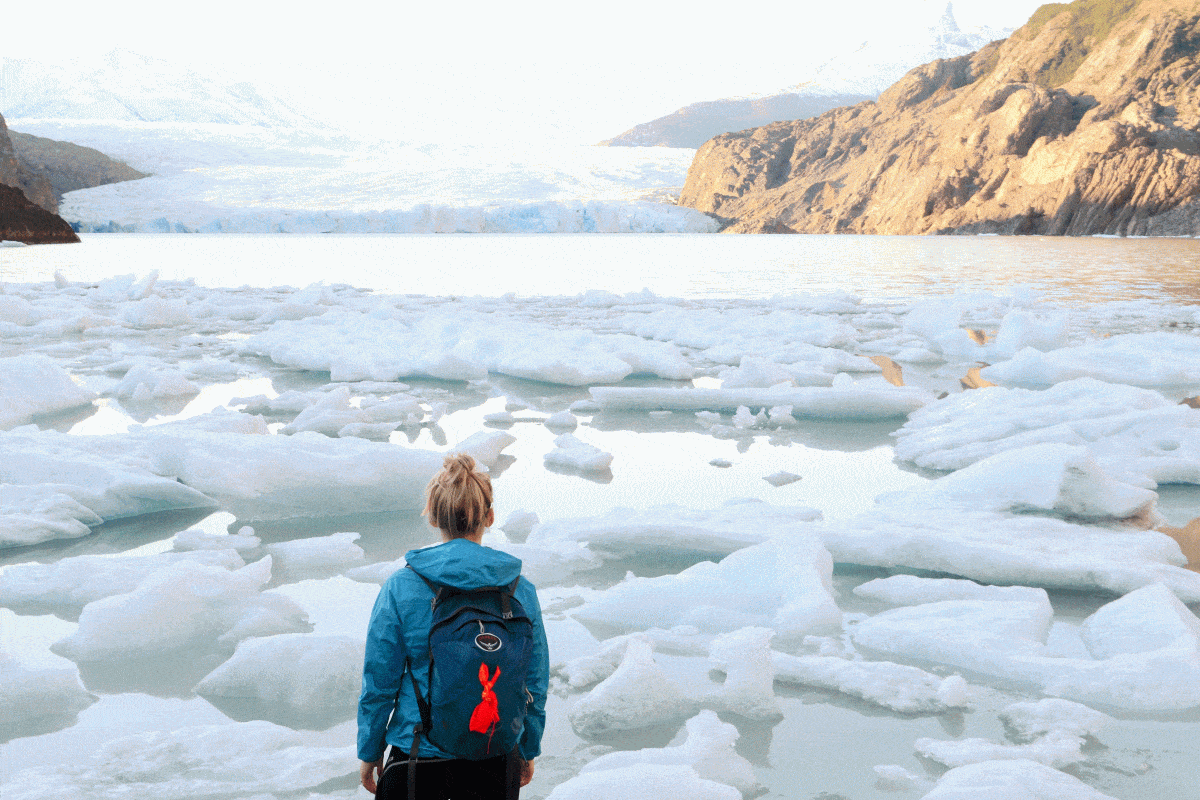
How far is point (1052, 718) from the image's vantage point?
7.95 feet

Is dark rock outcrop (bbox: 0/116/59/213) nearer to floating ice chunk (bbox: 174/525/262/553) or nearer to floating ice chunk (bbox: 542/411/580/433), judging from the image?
floating ice chunk (bbox: 542/411/580/433)

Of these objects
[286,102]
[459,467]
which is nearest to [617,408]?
[459,467]

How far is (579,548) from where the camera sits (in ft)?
12.1

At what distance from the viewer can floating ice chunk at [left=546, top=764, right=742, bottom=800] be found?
1.99 m

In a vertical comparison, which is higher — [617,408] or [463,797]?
[463,797]

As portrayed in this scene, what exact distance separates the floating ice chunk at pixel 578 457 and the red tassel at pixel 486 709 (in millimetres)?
3497

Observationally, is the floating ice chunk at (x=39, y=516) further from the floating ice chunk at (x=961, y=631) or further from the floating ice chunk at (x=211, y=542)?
the floating ice chunk at (x=961, y=631)

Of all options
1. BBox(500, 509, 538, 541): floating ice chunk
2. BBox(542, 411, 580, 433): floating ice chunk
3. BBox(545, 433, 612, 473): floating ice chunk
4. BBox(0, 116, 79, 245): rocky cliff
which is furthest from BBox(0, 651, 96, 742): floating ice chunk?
BBox(0, 116, 79, 245): rocky cliff

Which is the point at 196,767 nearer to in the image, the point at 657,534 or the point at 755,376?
the point at 657,534

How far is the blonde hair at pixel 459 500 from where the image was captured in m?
1.59

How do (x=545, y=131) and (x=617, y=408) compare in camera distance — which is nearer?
(x=617, y=408)

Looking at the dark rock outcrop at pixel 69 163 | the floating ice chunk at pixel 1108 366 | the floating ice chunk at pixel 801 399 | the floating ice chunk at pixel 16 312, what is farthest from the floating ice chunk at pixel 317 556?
the dark rock outcrop at pixel 69 163

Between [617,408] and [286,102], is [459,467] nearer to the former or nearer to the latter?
[617,408]

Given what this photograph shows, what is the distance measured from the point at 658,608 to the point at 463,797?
1.65m
